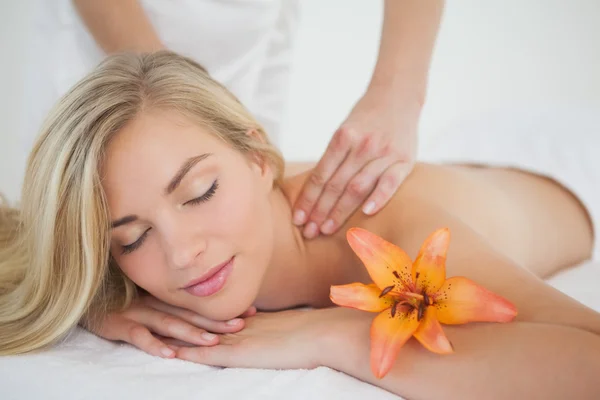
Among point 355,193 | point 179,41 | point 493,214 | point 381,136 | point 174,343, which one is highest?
point 179,41

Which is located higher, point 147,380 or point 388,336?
point 388,336

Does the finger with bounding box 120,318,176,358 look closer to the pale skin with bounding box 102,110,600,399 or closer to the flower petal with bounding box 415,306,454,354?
the pale skin with bounding box 102,110,600,399

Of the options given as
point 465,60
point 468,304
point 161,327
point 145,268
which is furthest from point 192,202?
point 465,60

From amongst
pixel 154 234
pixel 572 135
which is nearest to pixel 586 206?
pixel 572 135

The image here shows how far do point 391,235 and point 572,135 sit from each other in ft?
2.85

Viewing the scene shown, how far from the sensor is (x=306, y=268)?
1287 millimetres

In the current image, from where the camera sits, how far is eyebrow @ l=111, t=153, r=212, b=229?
39.3 inches

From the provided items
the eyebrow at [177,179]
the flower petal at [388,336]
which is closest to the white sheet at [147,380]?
the flower petal at [388,336]

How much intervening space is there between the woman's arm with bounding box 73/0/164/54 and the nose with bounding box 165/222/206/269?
64cm

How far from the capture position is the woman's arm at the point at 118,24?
1.46 meters

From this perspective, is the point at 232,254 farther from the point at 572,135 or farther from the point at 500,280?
the point at 572,135

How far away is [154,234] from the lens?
1.03 metres

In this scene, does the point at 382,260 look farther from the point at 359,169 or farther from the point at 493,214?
the point at 493,214

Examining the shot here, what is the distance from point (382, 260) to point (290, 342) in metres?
0.23
